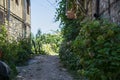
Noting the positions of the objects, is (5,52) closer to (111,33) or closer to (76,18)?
(76,18)

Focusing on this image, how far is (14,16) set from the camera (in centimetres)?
2133

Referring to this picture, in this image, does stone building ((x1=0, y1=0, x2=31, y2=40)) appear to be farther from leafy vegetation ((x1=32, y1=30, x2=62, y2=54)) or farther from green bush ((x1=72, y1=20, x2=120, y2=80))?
green bush ((x1=72, y1=20, x2=120, y2=80))

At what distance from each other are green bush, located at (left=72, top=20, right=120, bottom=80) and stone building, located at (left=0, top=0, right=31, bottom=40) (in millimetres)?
9997

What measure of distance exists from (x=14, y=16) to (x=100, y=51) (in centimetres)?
1561

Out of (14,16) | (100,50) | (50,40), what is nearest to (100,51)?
(100,50)

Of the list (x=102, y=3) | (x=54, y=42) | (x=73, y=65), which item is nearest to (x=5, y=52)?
(x=73, y=65)

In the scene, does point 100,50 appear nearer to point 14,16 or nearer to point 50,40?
point 14,16

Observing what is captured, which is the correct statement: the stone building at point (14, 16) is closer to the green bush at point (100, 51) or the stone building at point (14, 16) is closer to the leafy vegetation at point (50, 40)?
the leafy vegetation at point (50, 40)

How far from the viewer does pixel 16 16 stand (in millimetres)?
22000

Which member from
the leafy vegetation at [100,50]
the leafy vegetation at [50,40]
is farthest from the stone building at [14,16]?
the leafy vegetation at [100,50]

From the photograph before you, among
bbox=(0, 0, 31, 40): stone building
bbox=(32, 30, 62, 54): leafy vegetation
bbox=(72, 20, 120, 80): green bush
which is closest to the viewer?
bbox=(72, 20, 120, 80): green bush

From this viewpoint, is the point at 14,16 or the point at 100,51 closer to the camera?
the point at 100,51

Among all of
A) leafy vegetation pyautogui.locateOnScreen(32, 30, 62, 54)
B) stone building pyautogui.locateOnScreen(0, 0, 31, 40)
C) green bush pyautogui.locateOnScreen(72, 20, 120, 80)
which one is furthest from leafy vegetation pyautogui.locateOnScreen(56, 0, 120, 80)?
leafy vegetation pyautogui.locateOnScreen(32, 30, 62, 54)

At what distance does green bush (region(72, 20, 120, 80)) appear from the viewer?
6162 mm
